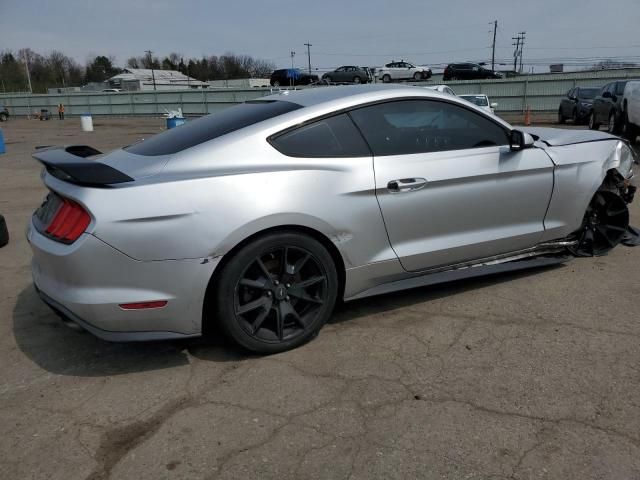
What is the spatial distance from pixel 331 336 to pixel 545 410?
4.38ft

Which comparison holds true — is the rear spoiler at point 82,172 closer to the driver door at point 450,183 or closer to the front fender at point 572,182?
the driver door at point 450,183

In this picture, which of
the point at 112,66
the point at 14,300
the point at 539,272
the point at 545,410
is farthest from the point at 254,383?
the point at 112,66

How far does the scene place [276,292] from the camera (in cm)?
310

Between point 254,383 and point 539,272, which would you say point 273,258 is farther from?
point 539,272

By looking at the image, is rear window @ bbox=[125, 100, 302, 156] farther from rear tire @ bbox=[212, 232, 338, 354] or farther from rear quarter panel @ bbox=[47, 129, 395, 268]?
rear tire @ bbox=[212, 232, 338, 354]

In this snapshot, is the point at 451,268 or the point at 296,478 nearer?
the point at 296,478

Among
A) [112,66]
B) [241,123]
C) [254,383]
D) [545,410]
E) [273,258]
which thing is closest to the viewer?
[545,410]

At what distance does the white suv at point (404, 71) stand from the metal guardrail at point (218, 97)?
1.39 meters

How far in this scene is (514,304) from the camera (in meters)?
3.79

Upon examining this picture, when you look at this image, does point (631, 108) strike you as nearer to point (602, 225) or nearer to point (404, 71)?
point (602, 225)

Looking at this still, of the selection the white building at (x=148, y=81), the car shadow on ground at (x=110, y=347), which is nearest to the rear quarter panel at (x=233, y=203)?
the car shadow on ground at (x=110, y=347)

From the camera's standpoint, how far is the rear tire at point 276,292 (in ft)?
9.60

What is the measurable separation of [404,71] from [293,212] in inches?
1657

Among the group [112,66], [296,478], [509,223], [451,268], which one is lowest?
[296,478]
